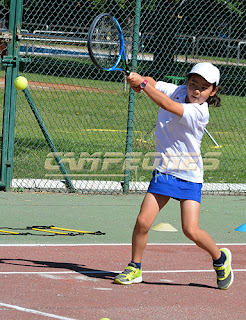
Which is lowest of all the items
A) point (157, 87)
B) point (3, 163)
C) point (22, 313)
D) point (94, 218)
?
point (22, 313)

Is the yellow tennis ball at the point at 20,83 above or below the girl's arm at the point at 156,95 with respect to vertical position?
above

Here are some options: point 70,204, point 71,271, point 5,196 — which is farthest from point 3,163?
point 71,271

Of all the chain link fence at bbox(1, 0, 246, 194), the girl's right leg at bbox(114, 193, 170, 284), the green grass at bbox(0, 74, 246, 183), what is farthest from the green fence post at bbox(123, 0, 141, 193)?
the girl's right leg at bbox(114, 193, 170, 284)

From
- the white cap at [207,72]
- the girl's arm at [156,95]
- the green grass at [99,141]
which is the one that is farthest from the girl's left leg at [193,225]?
the green grass at [99,141]

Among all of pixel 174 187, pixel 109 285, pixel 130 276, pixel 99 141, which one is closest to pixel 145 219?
pixel 174 187

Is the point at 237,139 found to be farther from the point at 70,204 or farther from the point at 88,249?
the point at 88,249

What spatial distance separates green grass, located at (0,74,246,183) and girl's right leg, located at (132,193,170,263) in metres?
3.67

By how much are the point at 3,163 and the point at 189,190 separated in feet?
12.0

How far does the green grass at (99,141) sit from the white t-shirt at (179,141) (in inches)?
149

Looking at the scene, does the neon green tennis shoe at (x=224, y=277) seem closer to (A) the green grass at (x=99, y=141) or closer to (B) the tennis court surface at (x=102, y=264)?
(B) the tennis court surface at (x=102, y=264)

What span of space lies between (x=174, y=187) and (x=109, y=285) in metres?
0.91

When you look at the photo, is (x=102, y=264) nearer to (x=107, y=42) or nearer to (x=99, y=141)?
(x=107, y=42)

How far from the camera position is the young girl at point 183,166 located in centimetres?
475

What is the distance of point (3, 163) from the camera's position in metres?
7.92
